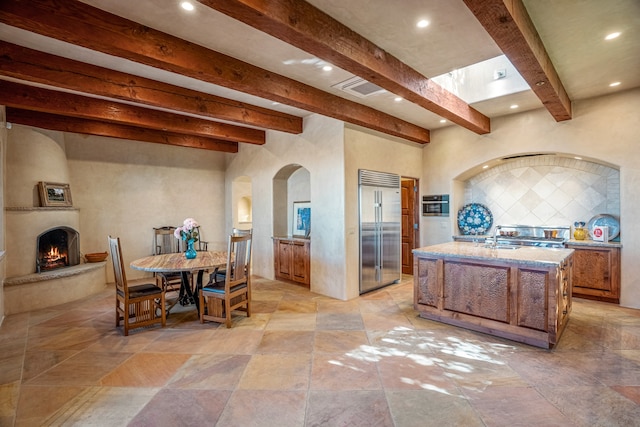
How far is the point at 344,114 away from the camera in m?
4.22

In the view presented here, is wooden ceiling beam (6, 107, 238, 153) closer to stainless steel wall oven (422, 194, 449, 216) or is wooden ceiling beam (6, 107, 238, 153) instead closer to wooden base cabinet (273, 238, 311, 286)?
wooden base cabinet (273, 238, 311, 286)

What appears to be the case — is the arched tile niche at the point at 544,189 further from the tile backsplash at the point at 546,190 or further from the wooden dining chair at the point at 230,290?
the wooden dining chair at the point at 230,290

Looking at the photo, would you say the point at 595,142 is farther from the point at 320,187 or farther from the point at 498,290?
the point at 320,187

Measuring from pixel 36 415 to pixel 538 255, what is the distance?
15.0 ft

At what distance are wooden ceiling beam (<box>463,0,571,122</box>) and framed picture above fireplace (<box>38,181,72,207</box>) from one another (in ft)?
19.6

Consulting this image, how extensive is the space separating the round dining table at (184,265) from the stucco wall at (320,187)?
62.4 inches

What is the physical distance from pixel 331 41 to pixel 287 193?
4279mm

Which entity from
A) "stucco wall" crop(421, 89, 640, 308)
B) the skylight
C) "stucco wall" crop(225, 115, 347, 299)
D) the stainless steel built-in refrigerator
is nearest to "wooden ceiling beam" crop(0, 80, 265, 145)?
"stucco wall" crop(225, 115, 347, 299)

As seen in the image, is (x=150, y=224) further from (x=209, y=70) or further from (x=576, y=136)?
(x=576, y=136)

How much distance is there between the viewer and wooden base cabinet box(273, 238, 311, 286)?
545 cm

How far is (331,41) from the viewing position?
2.41 meters

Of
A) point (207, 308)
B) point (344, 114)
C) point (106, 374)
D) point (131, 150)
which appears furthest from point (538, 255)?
point (131, 150)

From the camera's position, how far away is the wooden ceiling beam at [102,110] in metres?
3.71

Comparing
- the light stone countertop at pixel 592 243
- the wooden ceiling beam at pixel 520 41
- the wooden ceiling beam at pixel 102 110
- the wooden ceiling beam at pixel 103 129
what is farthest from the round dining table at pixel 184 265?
the light stone countertop at pixel 592 243
